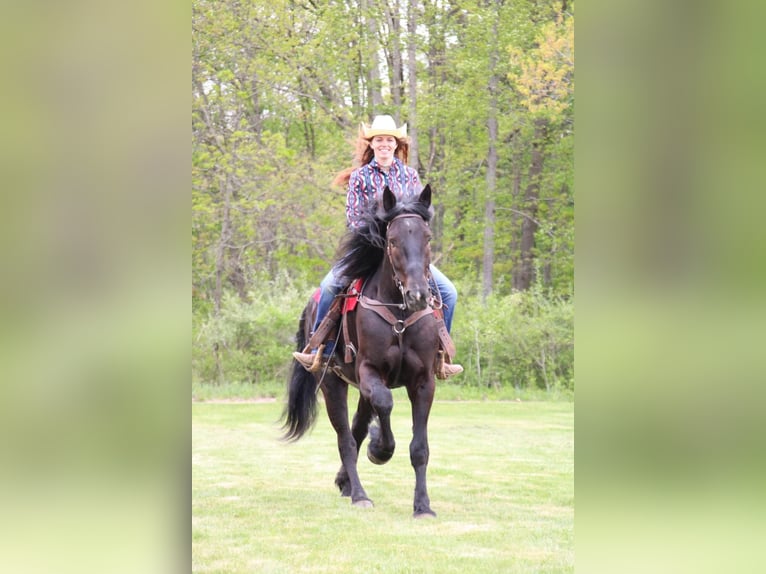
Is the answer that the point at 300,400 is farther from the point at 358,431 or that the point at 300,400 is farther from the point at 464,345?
the point at 464,345

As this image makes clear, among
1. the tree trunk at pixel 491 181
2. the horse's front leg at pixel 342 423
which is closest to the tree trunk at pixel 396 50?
the tree trunk at pixel 491 181

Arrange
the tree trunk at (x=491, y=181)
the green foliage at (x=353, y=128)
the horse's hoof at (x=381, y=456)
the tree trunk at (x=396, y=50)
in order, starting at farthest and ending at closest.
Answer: the tree trunk at (x=396, y=50) < the tree trunk at (x=491, y=181) < the green foliage at (x=353, y=128) < the horse's hoof at (x=381, y=456)

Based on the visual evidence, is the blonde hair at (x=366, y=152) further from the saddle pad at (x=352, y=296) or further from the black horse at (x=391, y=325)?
the saddle pad at (x=352, y=296)

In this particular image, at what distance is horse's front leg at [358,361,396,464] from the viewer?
5.96 m

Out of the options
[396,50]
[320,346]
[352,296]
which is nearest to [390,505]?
[320,346]

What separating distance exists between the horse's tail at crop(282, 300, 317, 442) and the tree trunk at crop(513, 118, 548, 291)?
50.2 feet

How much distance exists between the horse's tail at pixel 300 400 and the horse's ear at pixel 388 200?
2.04 meters

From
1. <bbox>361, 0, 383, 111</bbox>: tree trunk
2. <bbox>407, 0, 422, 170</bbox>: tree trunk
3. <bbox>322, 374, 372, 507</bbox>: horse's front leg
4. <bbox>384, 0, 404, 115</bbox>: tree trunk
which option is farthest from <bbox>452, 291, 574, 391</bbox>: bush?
<bbox>322, 374, 372, 507</bbox>: horse's front leg

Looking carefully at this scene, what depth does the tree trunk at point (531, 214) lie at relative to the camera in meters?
22.9

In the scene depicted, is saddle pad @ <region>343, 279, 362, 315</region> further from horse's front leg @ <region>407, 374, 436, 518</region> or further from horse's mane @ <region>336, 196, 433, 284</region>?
horse's front leg @ <region>407, 374, 436, 518</region>

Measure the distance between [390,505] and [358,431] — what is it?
0.78 metres

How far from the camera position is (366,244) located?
639 centimetres
